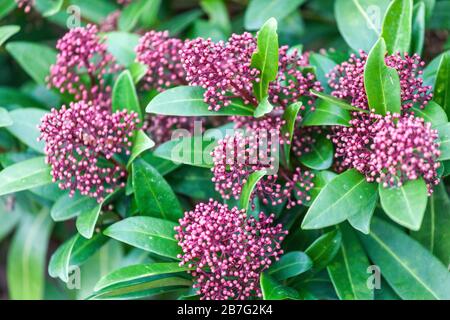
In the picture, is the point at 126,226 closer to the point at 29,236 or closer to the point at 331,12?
the point at 29,236

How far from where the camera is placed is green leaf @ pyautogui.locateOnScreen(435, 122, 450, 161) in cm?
189

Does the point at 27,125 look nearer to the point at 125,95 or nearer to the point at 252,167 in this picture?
the point at 125,95

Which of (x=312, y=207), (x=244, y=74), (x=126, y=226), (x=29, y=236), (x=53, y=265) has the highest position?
(x=244, y=74)

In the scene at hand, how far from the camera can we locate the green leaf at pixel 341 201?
1881 millimetres

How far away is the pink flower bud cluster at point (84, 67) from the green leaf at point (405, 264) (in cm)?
119

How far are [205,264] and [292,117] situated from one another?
569 millimetres

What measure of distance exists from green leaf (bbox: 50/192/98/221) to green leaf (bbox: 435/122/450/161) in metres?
1.22

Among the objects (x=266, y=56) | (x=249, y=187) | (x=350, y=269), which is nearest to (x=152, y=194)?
(x=249, y=187)

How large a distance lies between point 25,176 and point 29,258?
97 centimetres

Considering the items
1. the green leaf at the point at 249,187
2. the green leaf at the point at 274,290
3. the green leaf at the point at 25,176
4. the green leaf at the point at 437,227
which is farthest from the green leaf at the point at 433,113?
the green leaf at the point at 25,176

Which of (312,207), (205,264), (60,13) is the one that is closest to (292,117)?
(312,207)

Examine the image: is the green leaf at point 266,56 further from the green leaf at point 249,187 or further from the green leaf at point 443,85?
the green leaf at point 443,85

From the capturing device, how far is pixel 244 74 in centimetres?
208
